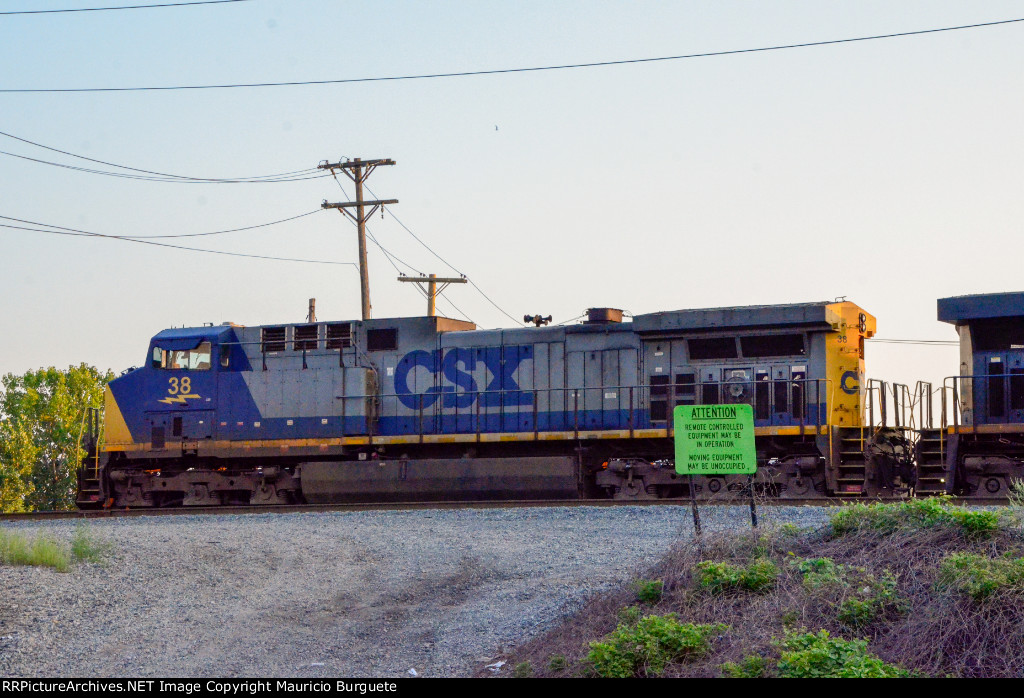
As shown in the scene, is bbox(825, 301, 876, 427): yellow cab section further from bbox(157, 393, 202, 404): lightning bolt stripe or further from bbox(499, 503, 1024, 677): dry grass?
bbox(157, 393, 202, 404): lightning bolt stripe

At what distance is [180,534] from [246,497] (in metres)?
7.57

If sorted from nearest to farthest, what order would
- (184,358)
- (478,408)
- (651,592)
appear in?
(651,592)
(478,408)
(184,358)

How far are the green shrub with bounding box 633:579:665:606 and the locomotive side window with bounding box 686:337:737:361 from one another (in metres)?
9.98

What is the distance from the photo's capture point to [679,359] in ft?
57.9

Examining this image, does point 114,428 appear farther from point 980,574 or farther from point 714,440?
point 980,574

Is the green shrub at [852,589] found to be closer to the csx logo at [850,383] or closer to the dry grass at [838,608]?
the dry grass at [838,608]

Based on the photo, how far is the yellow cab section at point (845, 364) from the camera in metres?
16.7

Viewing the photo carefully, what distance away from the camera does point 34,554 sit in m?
10.8

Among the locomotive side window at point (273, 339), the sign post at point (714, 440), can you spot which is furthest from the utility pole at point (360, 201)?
the sign post at point (714, 440)

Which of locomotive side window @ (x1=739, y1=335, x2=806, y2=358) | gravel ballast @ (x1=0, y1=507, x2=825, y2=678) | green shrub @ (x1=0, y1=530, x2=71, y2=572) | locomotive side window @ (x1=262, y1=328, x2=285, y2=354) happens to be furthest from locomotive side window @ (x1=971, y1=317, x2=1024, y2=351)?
green shrub @ (x1=0, y1=530, x2=71, y2=572)

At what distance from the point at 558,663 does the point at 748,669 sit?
4.63 feet

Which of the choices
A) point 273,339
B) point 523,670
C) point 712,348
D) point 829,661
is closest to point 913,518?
point 829,661
